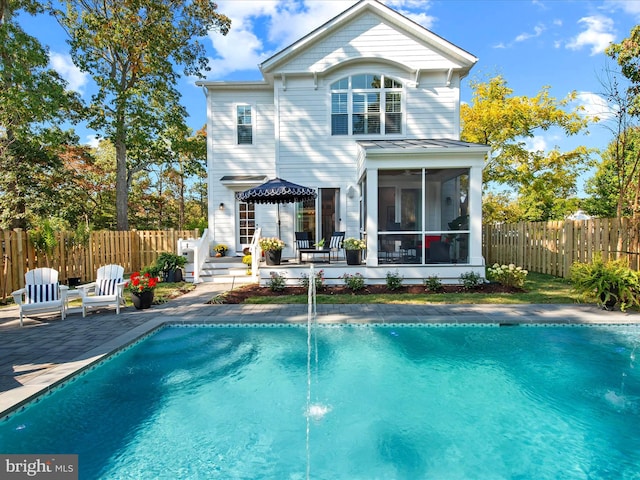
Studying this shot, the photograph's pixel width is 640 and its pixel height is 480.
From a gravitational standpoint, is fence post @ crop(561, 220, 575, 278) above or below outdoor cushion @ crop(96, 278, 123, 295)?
above

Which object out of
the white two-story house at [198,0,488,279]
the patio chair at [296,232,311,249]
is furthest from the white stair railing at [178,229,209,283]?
the patio chair at [296,232,311,249]

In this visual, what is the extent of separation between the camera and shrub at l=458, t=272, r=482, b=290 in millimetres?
9586

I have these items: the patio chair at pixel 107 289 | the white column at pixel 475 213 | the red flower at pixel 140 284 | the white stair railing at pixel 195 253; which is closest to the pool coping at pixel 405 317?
the red flower at pixel 140 284

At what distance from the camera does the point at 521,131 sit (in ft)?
58.7

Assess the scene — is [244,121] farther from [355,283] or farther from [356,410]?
[356,410]

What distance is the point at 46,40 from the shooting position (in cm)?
1498

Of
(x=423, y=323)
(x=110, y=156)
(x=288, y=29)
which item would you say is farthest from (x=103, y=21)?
(x=423, y=323)

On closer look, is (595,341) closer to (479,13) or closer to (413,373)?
(413,373)

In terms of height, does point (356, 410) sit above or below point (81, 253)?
below

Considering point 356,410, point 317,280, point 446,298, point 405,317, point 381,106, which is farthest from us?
point 381,106

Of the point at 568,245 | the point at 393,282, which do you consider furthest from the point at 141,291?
the point at 568,245

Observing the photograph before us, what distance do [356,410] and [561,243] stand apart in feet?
34.9

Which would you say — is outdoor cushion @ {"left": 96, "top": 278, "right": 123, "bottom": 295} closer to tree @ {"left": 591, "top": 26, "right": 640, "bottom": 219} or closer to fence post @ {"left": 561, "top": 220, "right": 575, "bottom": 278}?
tree @ {"left": 591, "top": 26, "right": 640, "bottom": 219}

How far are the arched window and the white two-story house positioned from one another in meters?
→ 0.04
